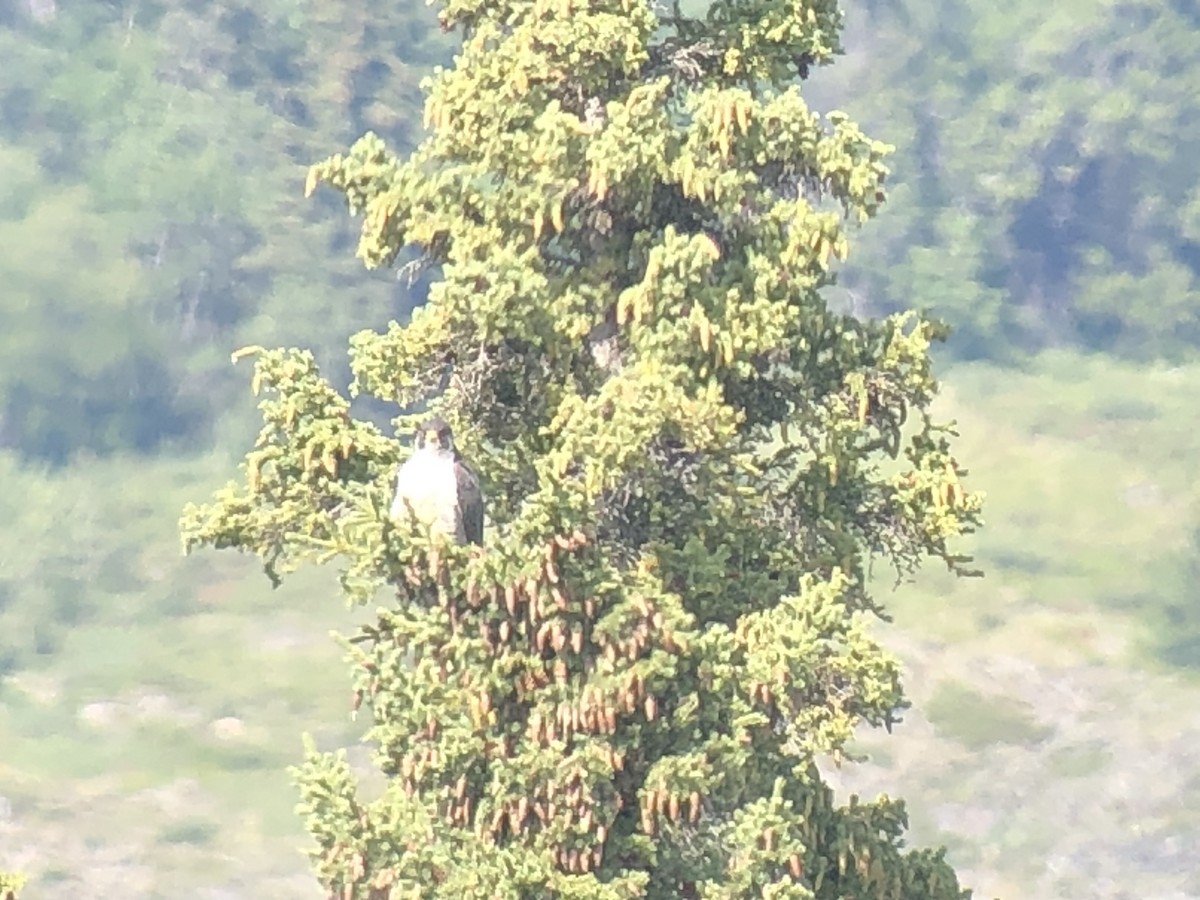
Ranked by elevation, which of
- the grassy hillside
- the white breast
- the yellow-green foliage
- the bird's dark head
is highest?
the grassy hillside

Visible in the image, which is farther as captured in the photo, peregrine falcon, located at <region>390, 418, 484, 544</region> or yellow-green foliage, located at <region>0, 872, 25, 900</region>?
peregrine falcon, located at <region>390, 418, 484, 544</region>

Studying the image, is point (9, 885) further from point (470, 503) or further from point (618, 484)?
point (618, 484)

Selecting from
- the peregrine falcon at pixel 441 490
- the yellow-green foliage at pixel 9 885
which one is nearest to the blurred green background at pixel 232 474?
the peregrine falcon at pixel 441 490

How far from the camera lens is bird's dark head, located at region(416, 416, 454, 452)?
1791 centimetres

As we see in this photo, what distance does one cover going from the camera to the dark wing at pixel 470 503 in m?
17.7

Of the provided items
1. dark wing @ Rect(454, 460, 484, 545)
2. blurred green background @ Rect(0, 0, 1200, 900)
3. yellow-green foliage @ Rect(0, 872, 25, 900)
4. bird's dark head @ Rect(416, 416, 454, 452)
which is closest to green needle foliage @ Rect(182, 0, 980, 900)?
dark wing @ Rect(454, 460, 484, 545)

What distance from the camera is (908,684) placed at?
13312 cm

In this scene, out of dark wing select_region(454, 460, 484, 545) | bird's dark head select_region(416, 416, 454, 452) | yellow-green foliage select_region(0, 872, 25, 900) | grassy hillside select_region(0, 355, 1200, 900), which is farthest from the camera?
grassy hillside select_region(0, 355, 1200, 900)

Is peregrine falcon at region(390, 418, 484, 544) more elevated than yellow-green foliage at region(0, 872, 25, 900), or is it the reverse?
peregrine falcon at region(390, 418, 484, 544)

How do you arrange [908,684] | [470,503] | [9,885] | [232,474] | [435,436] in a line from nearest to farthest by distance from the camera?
[9,885], [470,503], [435,436], [908,684], [232,474]

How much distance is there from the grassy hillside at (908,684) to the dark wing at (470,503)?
275 feet

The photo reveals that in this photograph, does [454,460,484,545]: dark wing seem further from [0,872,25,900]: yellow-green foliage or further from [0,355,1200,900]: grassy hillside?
[0,355,1200,900]: grassy hillside

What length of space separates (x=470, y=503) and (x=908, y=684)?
383ft

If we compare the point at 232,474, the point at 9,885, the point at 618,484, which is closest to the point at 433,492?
the point at 618,484
